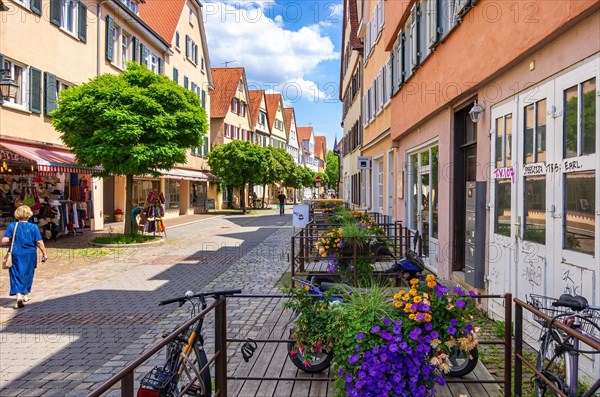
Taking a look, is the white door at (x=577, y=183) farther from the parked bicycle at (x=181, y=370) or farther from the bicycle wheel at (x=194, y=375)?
the bicycle wheel at (x=194, y=375)

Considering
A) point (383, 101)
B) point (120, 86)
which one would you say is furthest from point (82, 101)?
point (383, 101)

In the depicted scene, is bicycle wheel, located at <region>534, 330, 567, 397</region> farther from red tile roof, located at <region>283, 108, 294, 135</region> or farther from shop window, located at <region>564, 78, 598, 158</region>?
red tile roof, located at <region>283, 108, 294, 135</region>

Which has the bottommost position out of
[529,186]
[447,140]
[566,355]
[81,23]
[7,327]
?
[7,327]

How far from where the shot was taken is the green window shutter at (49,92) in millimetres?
17312

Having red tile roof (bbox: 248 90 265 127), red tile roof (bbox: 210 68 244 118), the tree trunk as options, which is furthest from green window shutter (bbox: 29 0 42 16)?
red tile roof (bbox: 248 90 265 127)

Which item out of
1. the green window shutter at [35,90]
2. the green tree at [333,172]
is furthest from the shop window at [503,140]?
the green tree at [333,172]

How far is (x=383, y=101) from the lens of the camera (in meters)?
16.5

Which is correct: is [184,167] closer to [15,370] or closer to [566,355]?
[15,370]

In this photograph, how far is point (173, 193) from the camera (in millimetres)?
33812

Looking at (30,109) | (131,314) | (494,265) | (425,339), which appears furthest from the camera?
(30,109)

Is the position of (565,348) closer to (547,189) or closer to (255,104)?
(547,189)

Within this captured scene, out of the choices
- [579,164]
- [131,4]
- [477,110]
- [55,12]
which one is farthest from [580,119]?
[131,4]

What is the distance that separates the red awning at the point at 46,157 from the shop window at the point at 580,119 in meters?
14.5

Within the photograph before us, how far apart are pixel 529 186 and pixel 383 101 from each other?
38.0 ft
